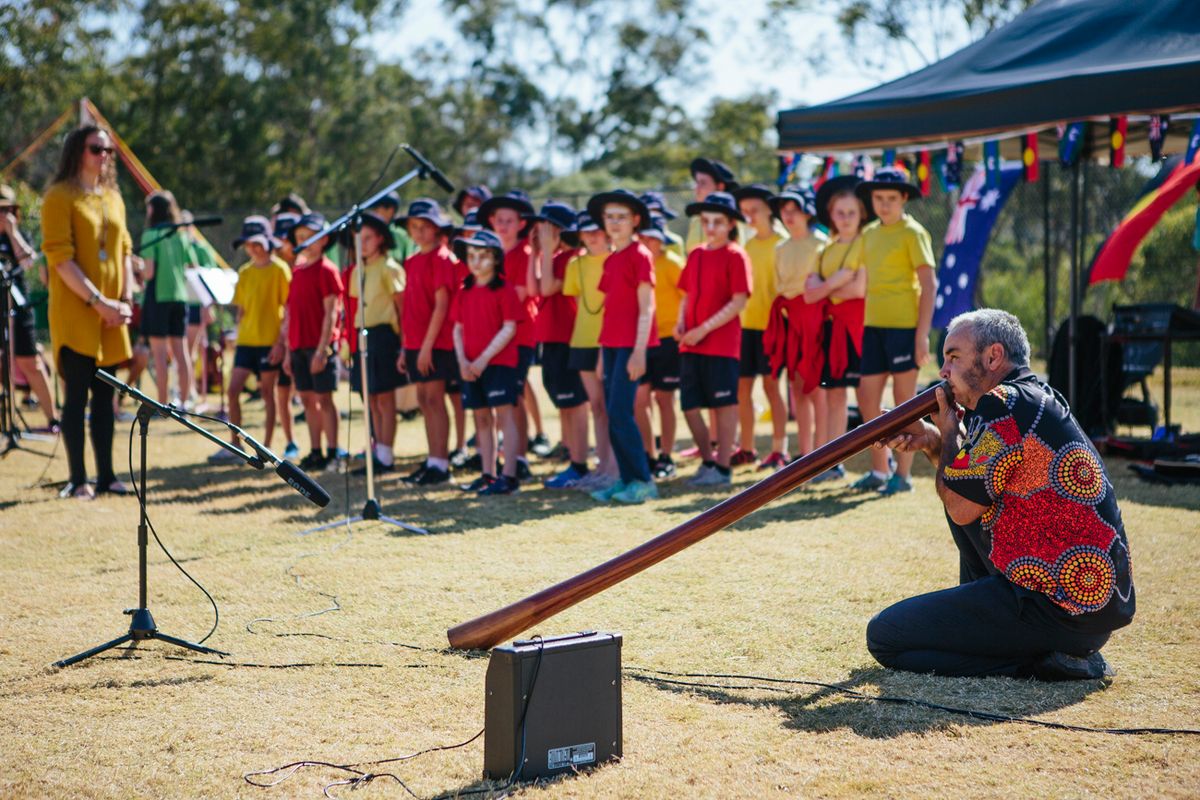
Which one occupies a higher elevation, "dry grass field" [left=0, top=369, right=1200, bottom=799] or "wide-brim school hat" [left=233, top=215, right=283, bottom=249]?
"wide-brim school hat" [left=233, top=215, right=283, bottom=249]

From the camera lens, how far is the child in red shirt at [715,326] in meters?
8.02

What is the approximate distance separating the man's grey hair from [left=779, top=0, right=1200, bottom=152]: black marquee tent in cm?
433

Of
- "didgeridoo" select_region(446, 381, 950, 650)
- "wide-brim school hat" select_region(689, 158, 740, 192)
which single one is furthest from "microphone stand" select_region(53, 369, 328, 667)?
"wide-brim school hat" select_region(689, 158, 740, 192)

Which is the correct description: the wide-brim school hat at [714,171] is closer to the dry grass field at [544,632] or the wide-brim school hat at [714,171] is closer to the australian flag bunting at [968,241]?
the australian flag bunting at [968,241]

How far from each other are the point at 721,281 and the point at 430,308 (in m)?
2.28

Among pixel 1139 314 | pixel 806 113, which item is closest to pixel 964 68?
pixel 806 113

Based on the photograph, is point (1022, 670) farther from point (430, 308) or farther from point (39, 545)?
point (430, 308)

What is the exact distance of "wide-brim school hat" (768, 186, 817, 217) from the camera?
878cm

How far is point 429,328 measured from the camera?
28.1 ft

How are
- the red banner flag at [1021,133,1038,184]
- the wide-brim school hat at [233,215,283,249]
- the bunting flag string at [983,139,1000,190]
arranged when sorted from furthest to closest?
the wide-brim school hat at [233,215,283,249] < the bunting flag string at [983,139,1000,190] < the red banner flag at [1021,133,1038,184]

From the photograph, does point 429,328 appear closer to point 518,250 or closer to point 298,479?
point 518,250

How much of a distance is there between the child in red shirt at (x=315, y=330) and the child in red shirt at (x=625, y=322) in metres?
2.42

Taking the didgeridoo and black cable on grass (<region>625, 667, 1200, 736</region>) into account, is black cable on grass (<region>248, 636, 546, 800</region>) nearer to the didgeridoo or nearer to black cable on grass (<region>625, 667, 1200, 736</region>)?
the didgeridoo

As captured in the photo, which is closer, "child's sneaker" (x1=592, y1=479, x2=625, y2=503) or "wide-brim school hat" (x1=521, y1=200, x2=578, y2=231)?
"child's sneaker" (x1=592, y1=479, x2=625, y2=503)
